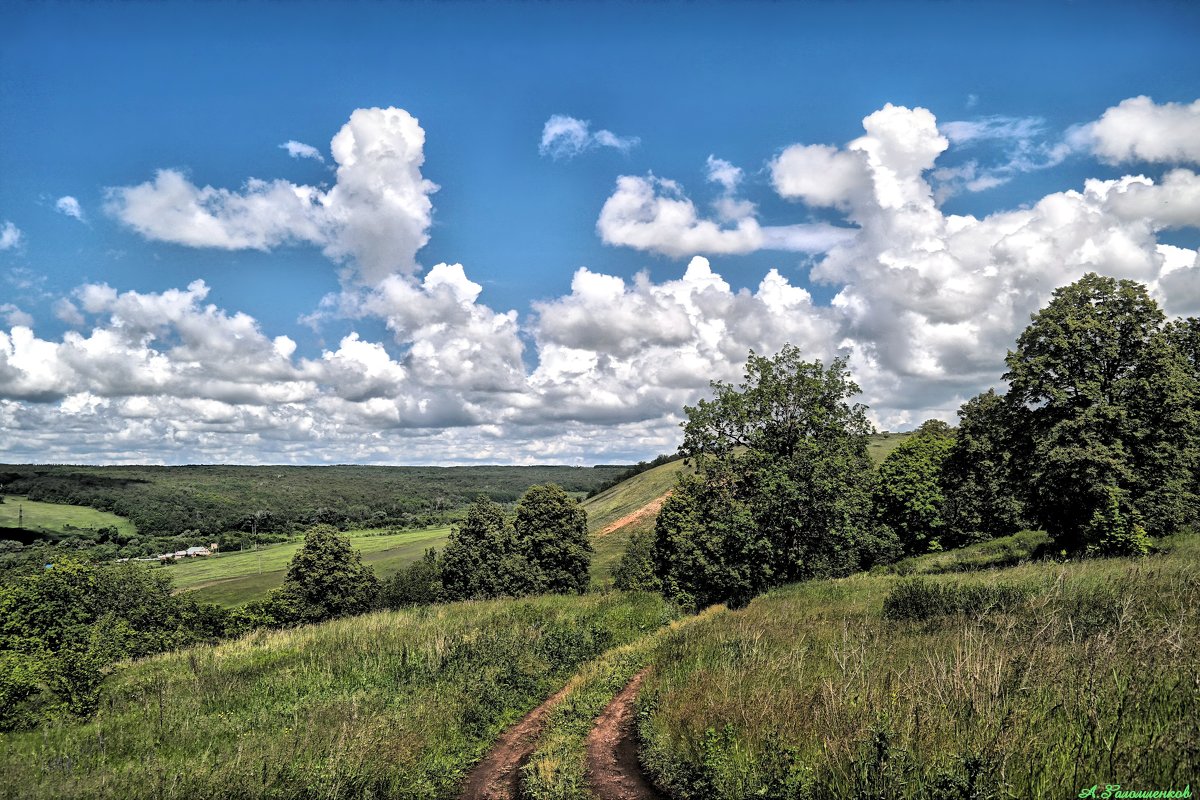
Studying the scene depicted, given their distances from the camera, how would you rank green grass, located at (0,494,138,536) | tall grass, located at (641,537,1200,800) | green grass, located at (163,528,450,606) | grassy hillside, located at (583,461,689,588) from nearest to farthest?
tall grass, located at (641,537,1200,800)
grassy hillside, located at (583,461,689,588)
green grass, located at (163,528,450,606)
green grass, located at (0,494,138,536)

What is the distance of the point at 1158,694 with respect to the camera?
644 cm

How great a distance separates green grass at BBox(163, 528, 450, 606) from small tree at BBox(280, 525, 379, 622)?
38.0 meters

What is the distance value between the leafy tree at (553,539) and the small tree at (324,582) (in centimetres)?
1930

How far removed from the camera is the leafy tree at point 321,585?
6156 centimetres

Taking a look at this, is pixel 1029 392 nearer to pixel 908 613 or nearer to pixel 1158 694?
pixel 908 613

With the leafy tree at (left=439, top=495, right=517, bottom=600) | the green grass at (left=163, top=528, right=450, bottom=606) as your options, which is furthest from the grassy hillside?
the green grass at (left=163, top=528, right=450, bottom=606)

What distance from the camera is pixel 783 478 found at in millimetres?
27531

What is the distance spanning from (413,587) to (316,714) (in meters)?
72.7

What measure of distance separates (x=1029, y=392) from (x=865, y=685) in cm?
2394

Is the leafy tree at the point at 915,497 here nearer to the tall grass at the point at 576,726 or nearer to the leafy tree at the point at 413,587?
the tall grass at the point at 576,726

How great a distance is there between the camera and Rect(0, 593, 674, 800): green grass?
351 inches

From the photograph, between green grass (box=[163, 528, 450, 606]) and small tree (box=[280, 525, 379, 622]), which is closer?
small tree (box=[280, 525, 379, 622])

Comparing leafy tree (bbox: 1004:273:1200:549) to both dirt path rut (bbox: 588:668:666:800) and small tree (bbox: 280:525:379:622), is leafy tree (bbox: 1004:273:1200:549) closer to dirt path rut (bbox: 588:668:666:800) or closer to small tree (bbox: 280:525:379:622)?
dirt path rut (bbox: 588:668:666:800)

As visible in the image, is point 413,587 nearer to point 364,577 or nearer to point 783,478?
point 364,577
